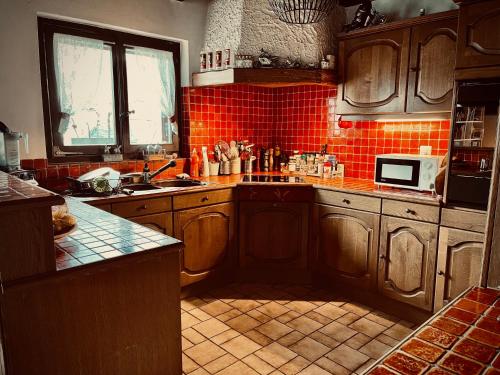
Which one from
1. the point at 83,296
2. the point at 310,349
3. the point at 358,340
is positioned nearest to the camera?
the point at 83,296

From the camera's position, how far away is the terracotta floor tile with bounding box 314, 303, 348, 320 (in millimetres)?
2775

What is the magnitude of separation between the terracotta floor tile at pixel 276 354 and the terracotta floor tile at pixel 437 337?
147 centimetres

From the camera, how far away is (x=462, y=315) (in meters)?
0.97

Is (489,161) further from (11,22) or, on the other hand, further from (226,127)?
(11,22)

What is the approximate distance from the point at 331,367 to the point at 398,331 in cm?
67

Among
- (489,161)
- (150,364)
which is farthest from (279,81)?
(150,364)

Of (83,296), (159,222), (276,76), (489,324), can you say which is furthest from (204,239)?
(489,324)

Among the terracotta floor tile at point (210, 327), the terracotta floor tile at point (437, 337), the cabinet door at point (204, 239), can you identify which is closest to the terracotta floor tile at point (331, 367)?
the terracotta floor tile at point (210, 327)

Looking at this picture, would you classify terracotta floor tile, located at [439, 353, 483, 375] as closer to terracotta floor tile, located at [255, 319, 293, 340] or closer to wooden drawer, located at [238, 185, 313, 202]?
terracotta floor tile, located at [255, 319, 293, 340]

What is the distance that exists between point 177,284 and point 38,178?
1.70 m

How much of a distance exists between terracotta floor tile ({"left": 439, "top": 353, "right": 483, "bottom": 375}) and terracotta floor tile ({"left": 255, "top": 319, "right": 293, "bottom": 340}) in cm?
181

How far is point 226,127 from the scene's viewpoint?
3.77 metres

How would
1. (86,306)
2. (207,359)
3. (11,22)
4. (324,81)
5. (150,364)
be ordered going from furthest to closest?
(324,81) < (11,22) < (207,359) < (150,364) < (86,306)

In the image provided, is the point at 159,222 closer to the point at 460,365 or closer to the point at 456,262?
the point at 456,262
